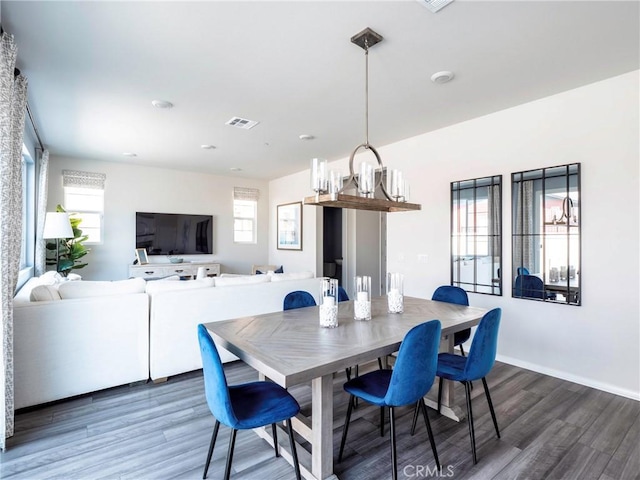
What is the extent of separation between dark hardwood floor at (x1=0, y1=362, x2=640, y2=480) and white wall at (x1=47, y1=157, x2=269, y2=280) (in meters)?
3.98

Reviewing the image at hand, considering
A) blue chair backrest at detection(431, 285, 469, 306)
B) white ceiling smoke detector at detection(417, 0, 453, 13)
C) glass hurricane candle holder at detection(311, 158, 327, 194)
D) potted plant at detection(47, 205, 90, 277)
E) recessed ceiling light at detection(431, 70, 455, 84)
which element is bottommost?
blue chair backrest at detection(431, 285, 469, 306)

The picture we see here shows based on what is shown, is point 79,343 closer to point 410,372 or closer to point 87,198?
point 410,372

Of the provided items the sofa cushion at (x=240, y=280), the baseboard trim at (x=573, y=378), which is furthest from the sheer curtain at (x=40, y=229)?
the baseboard trim at (x=573, y=378)

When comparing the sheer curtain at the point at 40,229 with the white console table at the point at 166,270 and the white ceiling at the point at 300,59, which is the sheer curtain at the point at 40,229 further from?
the white console table at the point at 166,270

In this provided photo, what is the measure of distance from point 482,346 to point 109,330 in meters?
2.96

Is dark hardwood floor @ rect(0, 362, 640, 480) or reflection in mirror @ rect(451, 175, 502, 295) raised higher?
reflection in mirror @ rect(451, 175, 502, 295)

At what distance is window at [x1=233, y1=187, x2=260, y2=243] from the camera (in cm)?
777

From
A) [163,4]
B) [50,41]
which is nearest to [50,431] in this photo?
[50,41]

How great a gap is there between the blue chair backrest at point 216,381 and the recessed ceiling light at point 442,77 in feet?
9.09


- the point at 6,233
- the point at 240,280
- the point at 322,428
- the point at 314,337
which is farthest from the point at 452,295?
the point at 6,233

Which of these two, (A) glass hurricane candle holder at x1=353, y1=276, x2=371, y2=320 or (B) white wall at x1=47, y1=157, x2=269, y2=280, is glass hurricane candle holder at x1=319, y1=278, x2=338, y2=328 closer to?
(A) glass hurricane candle holder at x1=353, y1=276, x2=371, y2=320

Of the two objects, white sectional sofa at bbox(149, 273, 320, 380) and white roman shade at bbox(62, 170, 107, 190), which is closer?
white sectional sofa at bbox(149, 273, 320, 380)

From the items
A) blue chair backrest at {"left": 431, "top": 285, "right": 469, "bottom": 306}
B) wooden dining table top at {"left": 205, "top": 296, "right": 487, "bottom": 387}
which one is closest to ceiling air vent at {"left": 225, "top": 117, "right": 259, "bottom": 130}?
wooden dining table top at {"left": 205, "top": 296, "right": 487, "bottom": 387}

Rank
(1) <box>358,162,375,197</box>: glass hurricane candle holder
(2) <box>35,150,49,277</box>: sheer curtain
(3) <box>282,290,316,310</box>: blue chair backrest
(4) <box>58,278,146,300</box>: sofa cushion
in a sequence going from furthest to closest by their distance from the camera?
(2) <box>35,150,49,277</box>: sheer curtain, (3) <box>282,290,316,310</box>: blue chair backrest, (4) <box>58,278,146,300</box>: sofa cushion, (1) <box>358,162,375,197</box>: glass hurricane candle holder
